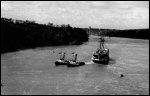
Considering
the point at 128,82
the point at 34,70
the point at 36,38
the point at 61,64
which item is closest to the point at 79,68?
the point at 61,64

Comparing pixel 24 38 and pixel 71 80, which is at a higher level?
pixel 24 38

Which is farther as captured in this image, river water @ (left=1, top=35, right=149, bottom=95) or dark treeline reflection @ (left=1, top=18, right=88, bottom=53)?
dark treeline reflection @ (left=1, top=18, right=88, bottom=53)

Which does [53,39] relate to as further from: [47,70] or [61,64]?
[47,70]

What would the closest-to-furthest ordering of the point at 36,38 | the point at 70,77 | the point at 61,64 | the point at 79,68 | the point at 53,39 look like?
1. the point at 70,77
2. the point at 79,68
3. the point at 61,64
4. the point at 36,38
5. the point at 53,39

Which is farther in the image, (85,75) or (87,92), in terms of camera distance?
(85,75)

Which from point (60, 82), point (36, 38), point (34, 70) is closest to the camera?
point (60, 82)

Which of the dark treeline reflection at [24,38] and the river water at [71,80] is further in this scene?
the dark treeline reflection at [24,38]

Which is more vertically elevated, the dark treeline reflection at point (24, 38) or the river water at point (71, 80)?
the dark treeline reflection at point (24, 38)

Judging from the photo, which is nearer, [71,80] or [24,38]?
[71,80]

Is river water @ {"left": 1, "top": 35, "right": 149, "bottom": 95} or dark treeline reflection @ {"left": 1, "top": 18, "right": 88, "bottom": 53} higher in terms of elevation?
dark treeline reflection @ {"left": 1, "top": 18, "right": 88, "bottom": 53}
